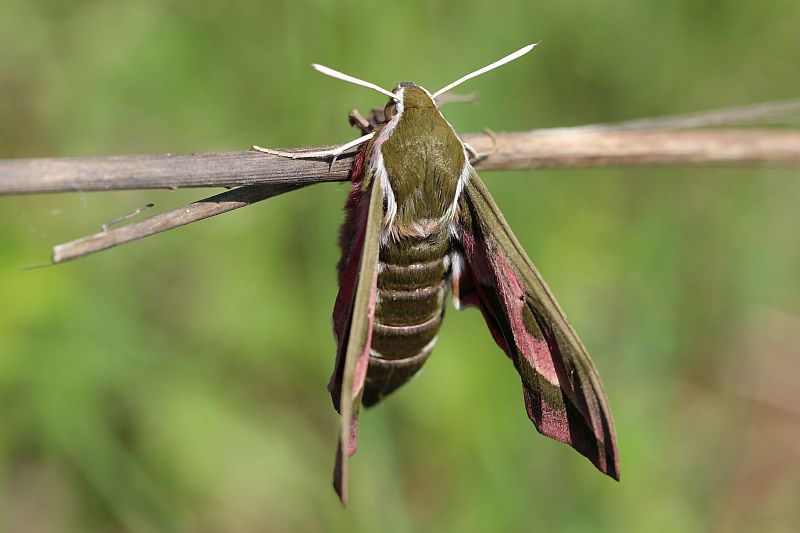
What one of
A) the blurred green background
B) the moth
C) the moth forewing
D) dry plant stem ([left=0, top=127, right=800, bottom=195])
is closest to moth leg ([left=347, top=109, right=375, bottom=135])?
the moth

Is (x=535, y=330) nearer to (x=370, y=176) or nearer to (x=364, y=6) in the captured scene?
(x=370, y=176)

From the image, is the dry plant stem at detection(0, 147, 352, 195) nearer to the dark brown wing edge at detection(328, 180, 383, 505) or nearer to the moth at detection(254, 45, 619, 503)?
the moth at detection(254, 45, 619, 503)

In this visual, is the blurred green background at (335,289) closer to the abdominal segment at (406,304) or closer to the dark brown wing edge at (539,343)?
the abdominal segment at (406,304)

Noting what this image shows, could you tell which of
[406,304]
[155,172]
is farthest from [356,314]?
[155,172]

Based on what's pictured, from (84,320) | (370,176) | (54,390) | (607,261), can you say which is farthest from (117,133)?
(607,261)

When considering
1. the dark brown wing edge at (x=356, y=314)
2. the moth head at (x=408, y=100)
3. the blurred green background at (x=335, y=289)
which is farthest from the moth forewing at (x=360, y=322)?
the blurred green background at (x=335, y=289)
